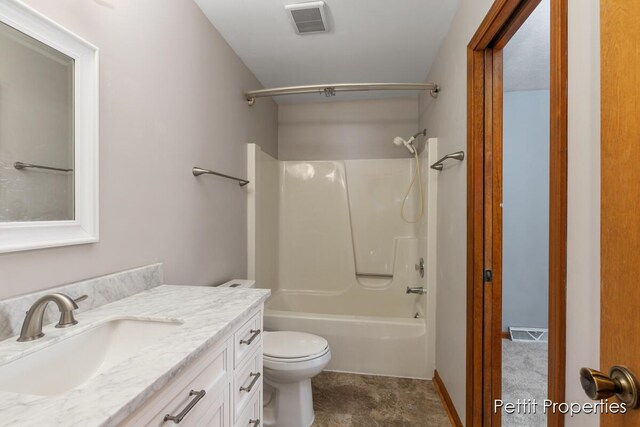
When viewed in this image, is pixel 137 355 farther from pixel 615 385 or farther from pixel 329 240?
pixel 329 240

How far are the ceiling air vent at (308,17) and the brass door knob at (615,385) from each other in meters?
1.89

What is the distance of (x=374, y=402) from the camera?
1863mm

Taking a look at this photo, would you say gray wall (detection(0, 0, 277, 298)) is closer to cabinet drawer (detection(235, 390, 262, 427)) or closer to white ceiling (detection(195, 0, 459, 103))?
white ceiling (detection(195, 0, 459, 103))

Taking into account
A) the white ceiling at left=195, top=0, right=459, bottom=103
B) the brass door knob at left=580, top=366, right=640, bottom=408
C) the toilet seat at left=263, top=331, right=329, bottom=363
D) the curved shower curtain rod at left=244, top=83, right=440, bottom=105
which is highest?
the white ceiling at left=195, top=0, right=459, bottom=103

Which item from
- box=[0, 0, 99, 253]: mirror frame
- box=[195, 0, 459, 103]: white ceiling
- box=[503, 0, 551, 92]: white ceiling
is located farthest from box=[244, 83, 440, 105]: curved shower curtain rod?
box=[0, 0, 99, 253]: mirror frame

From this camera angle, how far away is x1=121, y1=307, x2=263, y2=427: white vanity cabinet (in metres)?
0.62

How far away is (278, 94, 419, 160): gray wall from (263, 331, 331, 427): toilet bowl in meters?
2.07

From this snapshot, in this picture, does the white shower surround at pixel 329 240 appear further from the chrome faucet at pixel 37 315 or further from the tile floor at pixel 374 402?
the chrome faucet at pixel 37 315

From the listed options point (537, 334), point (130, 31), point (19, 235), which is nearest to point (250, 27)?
point (130, 31)

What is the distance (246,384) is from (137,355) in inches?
20.5

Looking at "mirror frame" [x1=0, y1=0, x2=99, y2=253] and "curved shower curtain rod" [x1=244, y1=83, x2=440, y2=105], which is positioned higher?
"curved shower curtain rod" [x1=244, y1=83, x2=440, y2=105]

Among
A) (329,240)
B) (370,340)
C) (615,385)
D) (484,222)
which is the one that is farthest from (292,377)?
(329,240)

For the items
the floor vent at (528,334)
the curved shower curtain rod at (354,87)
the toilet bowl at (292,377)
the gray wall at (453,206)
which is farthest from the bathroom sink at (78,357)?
the floor vent at (528,334)

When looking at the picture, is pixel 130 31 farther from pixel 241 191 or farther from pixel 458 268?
pixel 458 268
